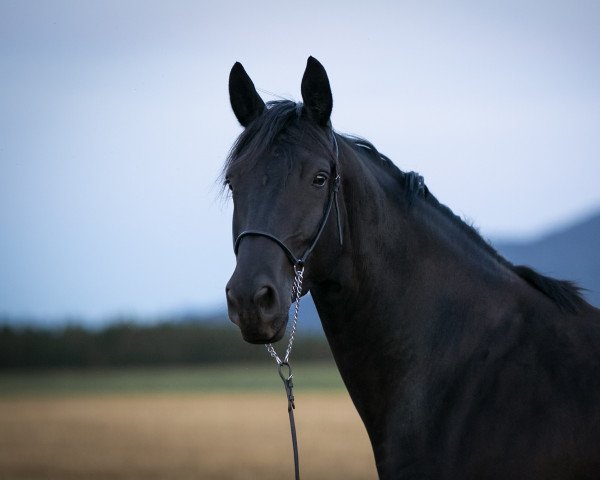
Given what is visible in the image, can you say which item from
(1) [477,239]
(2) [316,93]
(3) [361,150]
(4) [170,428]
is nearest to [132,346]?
(4) [170,428]

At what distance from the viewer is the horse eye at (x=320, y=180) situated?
155 inches

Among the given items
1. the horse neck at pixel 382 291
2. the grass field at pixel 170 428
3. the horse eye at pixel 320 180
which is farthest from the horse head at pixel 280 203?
the grass field at pixel 170 428

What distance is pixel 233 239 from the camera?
13.3 ft

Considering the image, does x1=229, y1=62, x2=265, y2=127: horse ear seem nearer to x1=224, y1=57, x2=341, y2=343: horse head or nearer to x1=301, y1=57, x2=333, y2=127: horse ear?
x1=224, y1=57, x2=341, y2=343: horse head

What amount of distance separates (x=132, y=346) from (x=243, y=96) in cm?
4952

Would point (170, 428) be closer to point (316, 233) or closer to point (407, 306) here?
point (407, 306)

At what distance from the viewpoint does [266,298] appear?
3.61m

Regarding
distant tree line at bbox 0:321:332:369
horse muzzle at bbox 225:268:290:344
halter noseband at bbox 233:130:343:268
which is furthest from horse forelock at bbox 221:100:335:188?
distant tree line at bbox 0:321:332:369

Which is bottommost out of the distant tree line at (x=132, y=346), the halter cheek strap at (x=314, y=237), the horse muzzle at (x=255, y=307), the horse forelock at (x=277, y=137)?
the horse muzzle at (x=255, y=307)

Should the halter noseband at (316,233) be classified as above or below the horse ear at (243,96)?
below

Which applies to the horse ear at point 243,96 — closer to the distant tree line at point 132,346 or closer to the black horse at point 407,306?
the black horse at point 407,306

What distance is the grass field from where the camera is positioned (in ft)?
55.7

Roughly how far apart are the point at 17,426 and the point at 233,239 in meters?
25.0

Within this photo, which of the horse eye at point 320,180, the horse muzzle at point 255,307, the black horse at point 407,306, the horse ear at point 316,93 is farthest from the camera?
the horse ear at point 316,93
